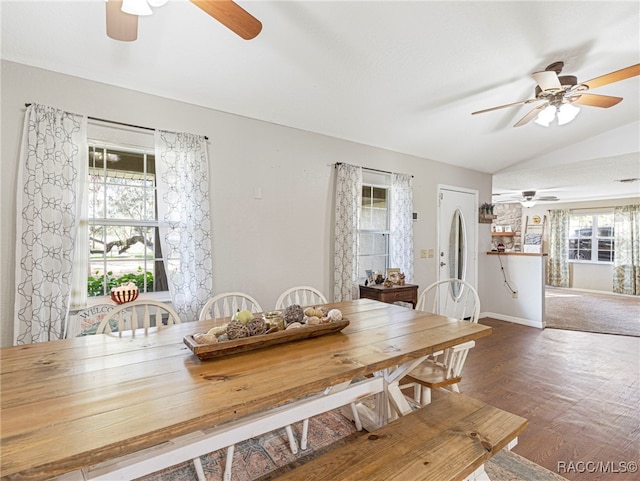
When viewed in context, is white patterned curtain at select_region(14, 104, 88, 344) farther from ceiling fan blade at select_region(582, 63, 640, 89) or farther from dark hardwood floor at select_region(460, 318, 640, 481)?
ceiling fan blade at select_region(582, 63, 640, 89)

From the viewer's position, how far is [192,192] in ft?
8.73

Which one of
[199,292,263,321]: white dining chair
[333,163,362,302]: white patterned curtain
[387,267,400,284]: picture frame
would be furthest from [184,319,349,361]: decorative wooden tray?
[387,267,400,284]: picture frame

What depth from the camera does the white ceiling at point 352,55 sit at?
1.99 meters

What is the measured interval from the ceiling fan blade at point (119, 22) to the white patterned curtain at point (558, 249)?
10.3 metres

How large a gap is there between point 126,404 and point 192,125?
2.36 metres

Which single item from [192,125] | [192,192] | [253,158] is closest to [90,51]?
[192,125]

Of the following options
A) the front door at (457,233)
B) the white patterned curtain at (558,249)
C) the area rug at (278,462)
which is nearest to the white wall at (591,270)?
the white patterned curtain at (558,249)

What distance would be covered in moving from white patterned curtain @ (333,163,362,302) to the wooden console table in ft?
0.55

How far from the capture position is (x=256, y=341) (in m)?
1.43

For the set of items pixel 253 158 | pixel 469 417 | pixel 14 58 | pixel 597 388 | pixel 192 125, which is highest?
pixel 14 58

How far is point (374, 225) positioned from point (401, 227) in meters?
0.35

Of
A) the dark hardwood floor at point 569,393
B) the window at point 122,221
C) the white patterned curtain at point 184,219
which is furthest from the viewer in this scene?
the white patterned curtain at point 184,219

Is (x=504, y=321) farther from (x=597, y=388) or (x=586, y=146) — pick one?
(x=586, y=146)

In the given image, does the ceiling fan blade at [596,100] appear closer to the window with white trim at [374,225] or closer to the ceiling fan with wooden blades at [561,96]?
the ceiling fan with wooden blades at [561,96]
